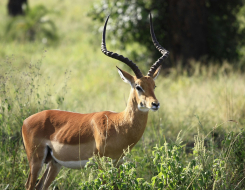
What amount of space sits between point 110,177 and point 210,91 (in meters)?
4.99

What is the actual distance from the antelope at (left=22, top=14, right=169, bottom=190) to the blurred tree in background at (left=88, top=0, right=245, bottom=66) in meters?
6.15

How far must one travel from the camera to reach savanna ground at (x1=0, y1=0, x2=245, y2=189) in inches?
134

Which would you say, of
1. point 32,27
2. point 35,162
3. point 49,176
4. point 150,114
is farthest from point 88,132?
point 32,27

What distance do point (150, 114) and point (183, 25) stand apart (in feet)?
15.6

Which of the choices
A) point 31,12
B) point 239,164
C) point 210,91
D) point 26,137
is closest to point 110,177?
point 26,137

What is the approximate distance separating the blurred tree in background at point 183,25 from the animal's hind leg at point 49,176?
20.7ft

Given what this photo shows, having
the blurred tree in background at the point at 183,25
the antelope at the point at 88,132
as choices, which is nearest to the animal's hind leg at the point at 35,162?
the antelope at the point at 88,132

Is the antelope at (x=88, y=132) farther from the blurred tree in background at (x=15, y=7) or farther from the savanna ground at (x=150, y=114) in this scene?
the blurred tree in background at (x=15, y=7)

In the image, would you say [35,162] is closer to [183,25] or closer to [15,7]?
[183,25]

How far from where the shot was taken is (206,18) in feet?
33.4

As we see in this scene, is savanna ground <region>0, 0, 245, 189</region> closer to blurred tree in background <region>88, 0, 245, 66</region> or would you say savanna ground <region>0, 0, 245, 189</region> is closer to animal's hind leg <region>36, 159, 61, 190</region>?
animal's hind leg <region>36, 159, 61, 190</region>

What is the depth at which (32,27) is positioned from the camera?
15219 mm

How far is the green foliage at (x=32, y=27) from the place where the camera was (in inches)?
590

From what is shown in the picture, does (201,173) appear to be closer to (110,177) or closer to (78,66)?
(110,177)
